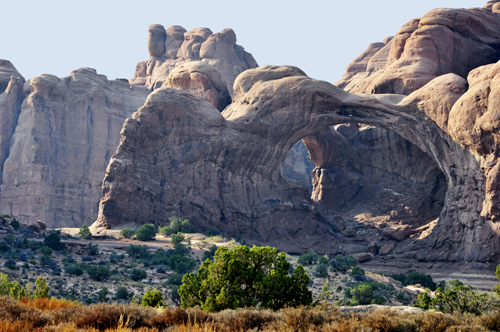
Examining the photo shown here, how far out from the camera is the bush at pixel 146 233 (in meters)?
43.8

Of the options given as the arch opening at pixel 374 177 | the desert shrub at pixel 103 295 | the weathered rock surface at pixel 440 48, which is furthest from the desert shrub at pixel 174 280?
the weathered rock surface at pixel 440 48

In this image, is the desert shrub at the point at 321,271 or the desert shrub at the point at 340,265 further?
the desert shrub at the point at 340,265

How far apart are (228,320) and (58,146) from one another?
6573 centimetres

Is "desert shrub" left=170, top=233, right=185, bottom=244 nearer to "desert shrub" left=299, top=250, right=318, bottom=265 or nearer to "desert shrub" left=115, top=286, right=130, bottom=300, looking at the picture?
"desert shrub" left=299, top=250, right=318, bottom=265

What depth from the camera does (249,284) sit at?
1778 centimetres

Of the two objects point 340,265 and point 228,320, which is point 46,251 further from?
point 228,320

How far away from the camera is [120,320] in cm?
1187

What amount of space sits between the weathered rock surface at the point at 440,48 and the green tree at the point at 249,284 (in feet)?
131

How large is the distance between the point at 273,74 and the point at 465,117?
19.9 metres

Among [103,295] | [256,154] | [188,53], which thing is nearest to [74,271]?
[103,295]

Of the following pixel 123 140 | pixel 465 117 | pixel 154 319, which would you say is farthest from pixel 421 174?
pixel 154 319

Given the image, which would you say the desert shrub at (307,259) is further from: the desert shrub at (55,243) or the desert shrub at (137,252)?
the desert shrub at (55,243)

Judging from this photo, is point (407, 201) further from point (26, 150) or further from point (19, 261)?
point (26, 150)

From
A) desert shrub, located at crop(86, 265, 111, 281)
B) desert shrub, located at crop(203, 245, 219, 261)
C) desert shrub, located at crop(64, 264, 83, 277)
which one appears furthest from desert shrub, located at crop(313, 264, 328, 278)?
desert shrub, located at crop(64, 264, 83, 277)
